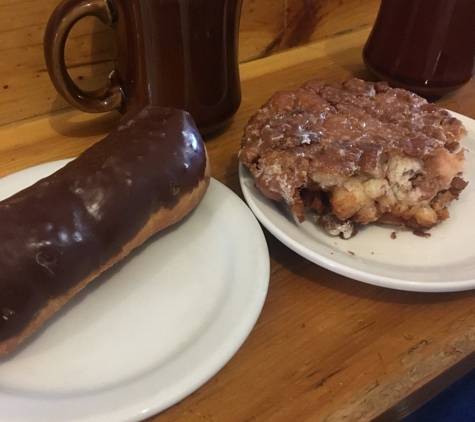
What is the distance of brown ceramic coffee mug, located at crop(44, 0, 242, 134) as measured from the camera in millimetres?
733

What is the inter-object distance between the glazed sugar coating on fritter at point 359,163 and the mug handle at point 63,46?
296 millimetres

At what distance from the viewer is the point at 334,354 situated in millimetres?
578

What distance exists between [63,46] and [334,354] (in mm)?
644

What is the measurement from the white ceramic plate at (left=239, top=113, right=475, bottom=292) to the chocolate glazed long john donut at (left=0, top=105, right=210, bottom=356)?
5.1 inches

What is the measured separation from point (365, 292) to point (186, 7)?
51 cm

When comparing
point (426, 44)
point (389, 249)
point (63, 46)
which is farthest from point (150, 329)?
point (426, 44)

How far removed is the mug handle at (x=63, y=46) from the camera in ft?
2.43

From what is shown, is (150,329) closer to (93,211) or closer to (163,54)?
(93,211)

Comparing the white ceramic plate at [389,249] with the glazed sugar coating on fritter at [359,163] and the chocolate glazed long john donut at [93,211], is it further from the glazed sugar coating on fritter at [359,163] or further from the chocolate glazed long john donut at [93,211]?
the chocolate glazed long john donut at [93,211]

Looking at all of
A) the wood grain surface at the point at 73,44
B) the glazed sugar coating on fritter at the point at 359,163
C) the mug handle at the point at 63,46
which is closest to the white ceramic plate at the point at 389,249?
the glazed sugar coating on fritter at the point at 359,163

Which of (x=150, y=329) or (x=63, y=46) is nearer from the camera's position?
(x=150, y=329)

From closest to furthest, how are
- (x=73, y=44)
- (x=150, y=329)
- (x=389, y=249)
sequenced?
1. (x=150, y=329)
2. (x=389, y=249)
3. (x=73, y=44)

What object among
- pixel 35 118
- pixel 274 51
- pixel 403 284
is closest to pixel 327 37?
pixel 274 51

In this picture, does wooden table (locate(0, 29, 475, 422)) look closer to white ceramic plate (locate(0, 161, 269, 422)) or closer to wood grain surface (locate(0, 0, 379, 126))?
white ceramic plate (locate(0, 161, 269, 422))
